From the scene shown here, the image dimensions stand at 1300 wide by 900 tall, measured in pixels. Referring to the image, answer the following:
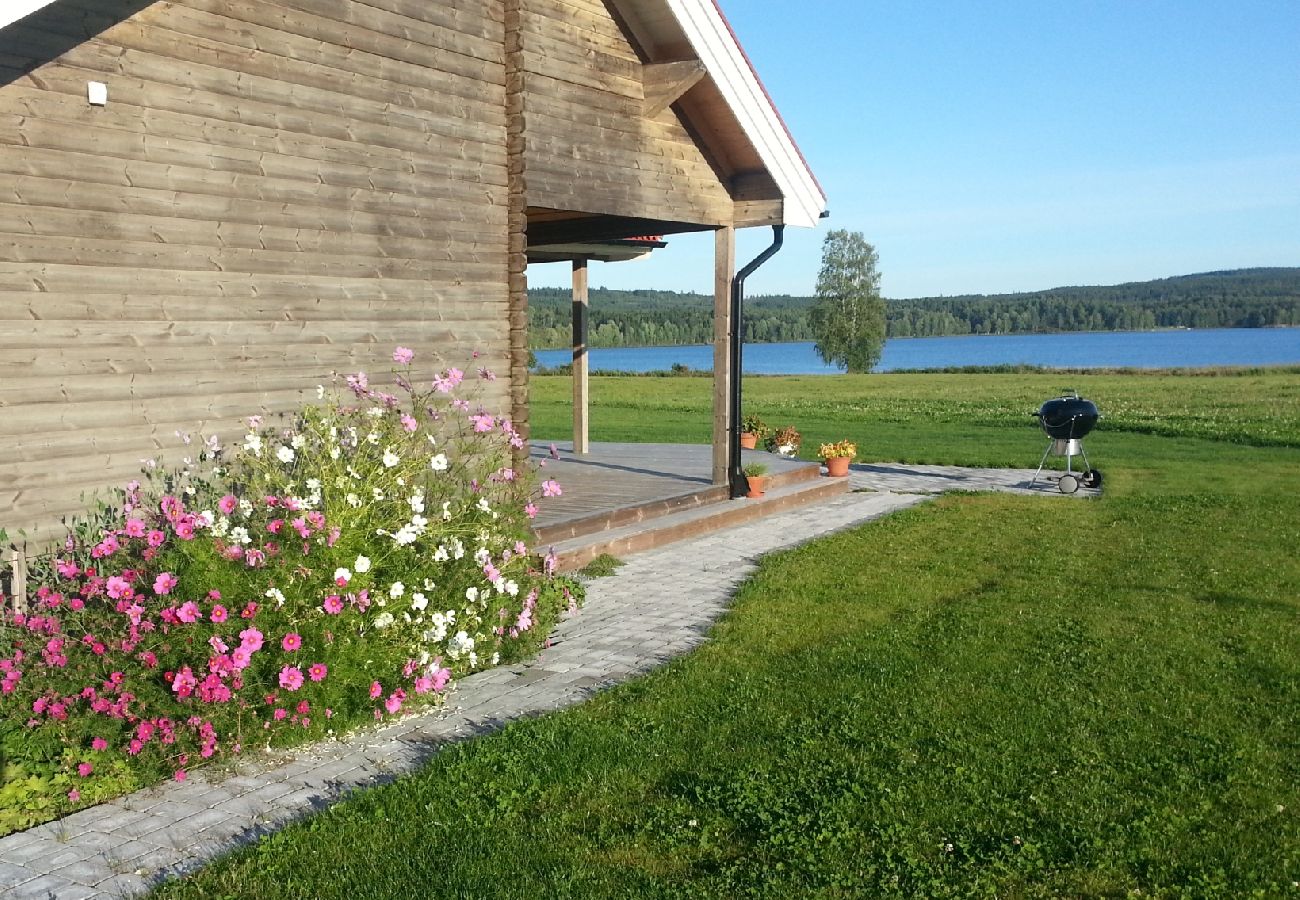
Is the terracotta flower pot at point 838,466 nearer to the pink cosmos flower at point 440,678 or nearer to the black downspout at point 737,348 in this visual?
the black downspout at point 737,348

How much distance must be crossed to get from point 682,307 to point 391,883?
125m

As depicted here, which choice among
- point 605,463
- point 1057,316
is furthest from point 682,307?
point 605,463

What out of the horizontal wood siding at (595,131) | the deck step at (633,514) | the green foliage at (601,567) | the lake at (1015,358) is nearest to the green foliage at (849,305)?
the lake at (1015,358)

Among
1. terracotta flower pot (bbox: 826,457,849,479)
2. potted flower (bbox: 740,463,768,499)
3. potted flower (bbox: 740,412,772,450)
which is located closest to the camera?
potted flower (bbox: 740,463,768,499)

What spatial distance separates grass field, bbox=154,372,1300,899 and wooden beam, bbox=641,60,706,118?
4.53 meters

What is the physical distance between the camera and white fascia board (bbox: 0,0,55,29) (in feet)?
17.0

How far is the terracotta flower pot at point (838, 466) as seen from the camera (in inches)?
609

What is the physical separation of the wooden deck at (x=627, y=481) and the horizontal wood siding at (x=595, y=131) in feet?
8.62


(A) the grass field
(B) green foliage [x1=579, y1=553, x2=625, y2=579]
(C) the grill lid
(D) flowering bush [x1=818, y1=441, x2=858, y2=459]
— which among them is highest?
(C) the grill lid

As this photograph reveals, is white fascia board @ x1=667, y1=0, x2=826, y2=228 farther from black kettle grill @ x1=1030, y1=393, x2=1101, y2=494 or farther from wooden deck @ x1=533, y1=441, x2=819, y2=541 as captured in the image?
black kettle grill @ x1=1030, y1=393, x2=1101, y2=494

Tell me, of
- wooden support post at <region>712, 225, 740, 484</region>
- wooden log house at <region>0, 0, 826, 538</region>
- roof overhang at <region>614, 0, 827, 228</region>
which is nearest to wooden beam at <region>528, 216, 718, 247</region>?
wooden support post at <region>712, 225, 740, 484</region>

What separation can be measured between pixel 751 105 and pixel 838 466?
19.5 feet

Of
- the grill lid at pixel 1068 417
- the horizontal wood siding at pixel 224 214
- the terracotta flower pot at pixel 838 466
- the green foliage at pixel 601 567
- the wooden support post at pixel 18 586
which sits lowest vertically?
→ the green foliage at pixel 601 567

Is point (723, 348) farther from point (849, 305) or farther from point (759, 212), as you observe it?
point (849, 305)
